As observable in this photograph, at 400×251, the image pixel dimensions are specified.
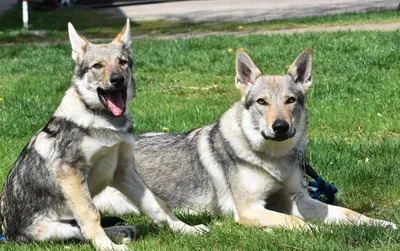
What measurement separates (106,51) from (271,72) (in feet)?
23.2

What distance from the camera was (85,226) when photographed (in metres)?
5.44

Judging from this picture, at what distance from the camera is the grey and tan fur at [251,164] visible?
600 cm

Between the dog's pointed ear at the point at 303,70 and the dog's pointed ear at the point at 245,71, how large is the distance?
0.28 metres

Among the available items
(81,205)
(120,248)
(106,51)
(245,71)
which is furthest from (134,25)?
(120,248)

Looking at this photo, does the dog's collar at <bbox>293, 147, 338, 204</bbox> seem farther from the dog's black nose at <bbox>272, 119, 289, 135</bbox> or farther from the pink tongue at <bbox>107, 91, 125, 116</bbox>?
the pink tongue at <bbox>107, 91, 125, 116</bbox>

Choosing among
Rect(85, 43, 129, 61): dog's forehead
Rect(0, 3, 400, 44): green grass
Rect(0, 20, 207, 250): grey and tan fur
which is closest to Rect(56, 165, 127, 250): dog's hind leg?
Rect(0, 20, 207, 250): grey and tan fur

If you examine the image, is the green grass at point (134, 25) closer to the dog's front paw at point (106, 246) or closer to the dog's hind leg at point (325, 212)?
the dog's hind leg at point (325, 212)

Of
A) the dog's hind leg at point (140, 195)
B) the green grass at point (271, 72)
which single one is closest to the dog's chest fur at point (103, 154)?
the dog's hind leg at point (140, 195)

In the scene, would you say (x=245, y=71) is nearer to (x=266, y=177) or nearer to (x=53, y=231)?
(x=266, y=177)

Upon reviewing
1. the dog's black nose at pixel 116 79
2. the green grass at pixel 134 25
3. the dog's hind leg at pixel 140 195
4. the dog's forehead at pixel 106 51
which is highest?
the dog's forehead at pixel 106 51

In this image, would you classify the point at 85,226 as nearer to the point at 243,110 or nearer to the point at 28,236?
the point at 28,236

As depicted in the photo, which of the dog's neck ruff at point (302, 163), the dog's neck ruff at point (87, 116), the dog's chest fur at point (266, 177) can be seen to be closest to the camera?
the dog's neck ruff at point (87, 116)

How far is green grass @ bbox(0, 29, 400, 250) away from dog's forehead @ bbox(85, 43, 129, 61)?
1.34 meters

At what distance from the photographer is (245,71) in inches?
255
